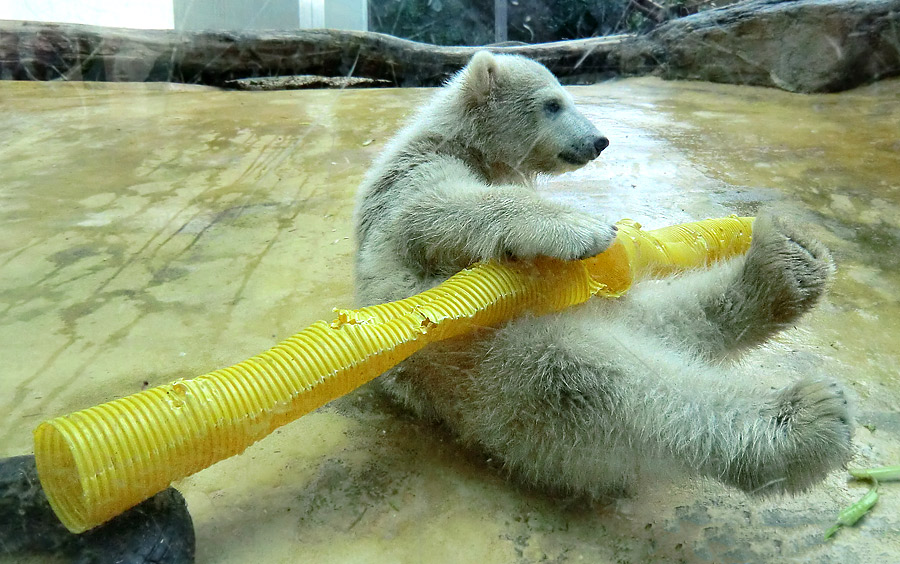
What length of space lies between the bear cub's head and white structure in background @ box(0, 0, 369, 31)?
19.5 feet

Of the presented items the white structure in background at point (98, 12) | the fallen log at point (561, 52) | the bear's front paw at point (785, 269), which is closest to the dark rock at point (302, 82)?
the fallen log at point (561, 52)

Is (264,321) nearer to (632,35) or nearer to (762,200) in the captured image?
(762,200)

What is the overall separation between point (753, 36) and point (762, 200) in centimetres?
677

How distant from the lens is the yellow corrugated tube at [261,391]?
174 centimetres

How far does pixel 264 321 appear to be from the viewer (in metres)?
3.46

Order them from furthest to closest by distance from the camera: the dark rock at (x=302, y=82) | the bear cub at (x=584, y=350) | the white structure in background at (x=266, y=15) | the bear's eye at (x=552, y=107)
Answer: the dark rock at (x=302, y=82) < the white structure in background at (x=266, y=15) < the bear's eye at (x=552, y=107) < the bear cub at (x=584, y=350)

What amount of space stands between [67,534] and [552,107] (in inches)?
117

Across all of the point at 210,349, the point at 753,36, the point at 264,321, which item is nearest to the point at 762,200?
the point at 264,321

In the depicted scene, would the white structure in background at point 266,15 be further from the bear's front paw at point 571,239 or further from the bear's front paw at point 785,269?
the bear's front paw at point 785,269

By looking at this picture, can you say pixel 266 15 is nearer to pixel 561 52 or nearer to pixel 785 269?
pixel 561 52

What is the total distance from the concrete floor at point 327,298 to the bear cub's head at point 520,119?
1.05m

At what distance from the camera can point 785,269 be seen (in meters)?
2.59

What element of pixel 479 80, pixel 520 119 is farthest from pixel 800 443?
pixel 479 80

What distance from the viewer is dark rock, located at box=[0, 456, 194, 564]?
1.84 m
